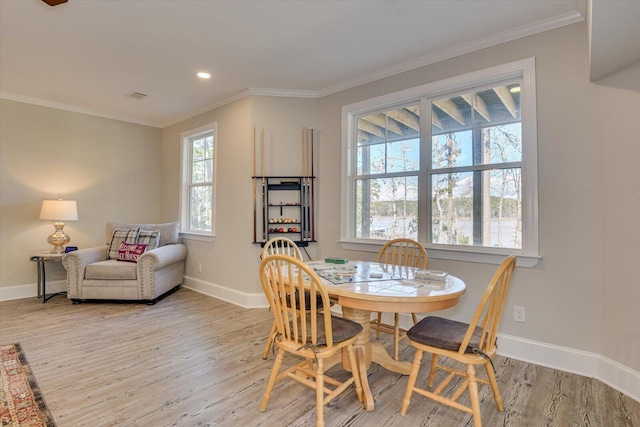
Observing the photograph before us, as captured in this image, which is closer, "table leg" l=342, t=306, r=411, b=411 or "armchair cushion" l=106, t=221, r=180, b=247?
"table leg" l=342, t=306, r=411, b=411

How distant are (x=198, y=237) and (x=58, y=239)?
166 centimetres

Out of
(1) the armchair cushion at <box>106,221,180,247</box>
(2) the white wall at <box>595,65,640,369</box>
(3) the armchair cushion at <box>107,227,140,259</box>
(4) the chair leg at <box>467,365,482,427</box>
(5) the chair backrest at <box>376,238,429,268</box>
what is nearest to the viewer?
(4) the chair leg at <box>467,365,482,427</box>

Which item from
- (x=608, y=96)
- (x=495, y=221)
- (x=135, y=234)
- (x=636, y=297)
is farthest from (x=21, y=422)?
(x=608, y=96)

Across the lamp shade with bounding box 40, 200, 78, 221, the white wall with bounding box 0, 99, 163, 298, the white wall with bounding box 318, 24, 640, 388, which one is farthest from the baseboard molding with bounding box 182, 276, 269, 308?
the white wall with bounding box 318, 24, 640, 388

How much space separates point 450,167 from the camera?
2.88 meters

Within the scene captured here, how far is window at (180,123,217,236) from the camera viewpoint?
4496mm

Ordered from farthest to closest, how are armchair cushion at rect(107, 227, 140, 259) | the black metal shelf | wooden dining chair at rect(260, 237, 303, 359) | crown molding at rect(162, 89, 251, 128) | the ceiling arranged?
armchair cushion at rect(107, 227, 140, 259) → crown molding at rect(162, 89, 251, 128) → the black metal shelf → wooden dining chair at rect(260, 237, 303, 359) → the ceiling

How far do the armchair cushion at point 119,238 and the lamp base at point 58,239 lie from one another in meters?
0.51

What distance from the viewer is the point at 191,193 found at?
490 cm

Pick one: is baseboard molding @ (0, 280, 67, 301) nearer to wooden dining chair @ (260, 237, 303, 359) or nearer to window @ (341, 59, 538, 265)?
wooden dining chair @ (260, 237, 303, 359)

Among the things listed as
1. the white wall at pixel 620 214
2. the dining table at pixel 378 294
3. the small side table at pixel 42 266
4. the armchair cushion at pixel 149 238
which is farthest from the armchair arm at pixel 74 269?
the white wall at pixel 620 214

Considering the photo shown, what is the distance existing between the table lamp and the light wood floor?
3.83ft

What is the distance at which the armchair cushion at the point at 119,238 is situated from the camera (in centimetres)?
423

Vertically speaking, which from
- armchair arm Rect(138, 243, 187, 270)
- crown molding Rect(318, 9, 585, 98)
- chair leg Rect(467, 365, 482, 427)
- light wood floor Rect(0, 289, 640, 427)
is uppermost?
crown molding Rect(318, 9, 585, 98)
